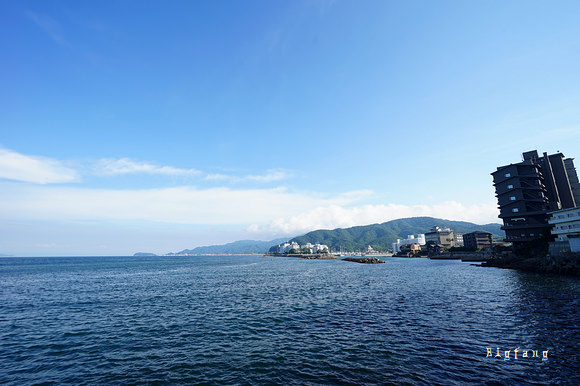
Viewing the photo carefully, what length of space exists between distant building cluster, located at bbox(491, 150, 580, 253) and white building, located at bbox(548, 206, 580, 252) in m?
13.2

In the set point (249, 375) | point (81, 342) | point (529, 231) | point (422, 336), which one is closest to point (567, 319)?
point (422, 336)

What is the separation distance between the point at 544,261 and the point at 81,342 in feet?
307

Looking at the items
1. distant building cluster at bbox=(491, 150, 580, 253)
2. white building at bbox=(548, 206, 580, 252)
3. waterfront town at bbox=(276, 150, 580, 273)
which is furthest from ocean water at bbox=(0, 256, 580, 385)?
distant building cluster at bbox=(491, 150, 580, 253)

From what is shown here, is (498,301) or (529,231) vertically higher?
(529,231)

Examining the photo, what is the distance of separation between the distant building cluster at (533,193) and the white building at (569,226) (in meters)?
13.2

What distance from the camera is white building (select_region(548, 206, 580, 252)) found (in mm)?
58844

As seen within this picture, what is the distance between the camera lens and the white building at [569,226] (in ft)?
193

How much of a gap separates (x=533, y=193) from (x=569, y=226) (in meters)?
34.8

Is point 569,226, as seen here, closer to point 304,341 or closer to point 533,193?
point 533,193

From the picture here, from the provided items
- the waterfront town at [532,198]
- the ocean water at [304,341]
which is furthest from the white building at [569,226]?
the ocean water at [304,341]

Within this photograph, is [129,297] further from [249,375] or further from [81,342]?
[249,375]

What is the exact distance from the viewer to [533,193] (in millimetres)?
93125

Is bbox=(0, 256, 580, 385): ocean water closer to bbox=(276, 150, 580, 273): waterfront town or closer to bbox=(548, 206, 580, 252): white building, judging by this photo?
bbox=(548, 206, 580, 252): white building

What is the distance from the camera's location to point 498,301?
35469 millimetres
